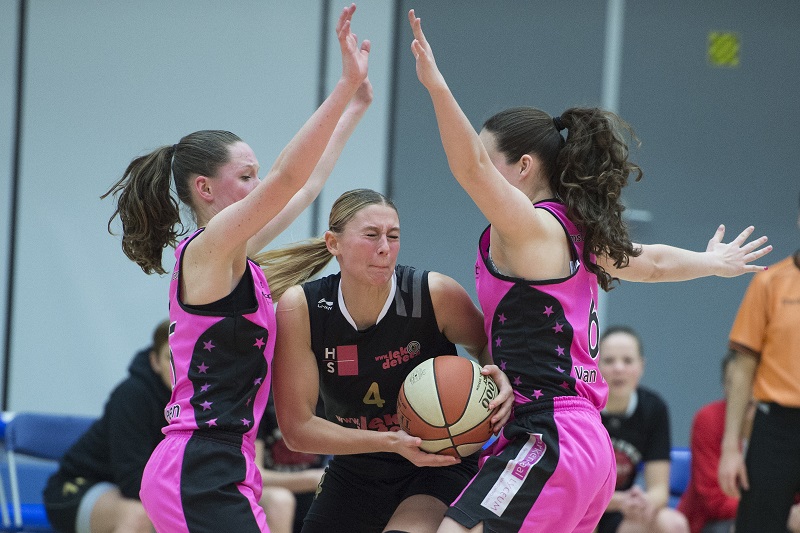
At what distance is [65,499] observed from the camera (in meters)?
5.80

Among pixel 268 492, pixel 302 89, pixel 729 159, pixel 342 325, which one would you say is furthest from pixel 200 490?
pixel 729 159

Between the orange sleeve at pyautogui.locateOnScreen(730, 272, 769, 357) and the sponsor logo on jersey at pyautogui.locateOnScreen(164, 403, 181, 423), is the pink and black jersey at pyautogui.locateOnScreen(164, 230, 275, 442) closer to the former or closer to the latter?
the sponsor logo on jersey at pyautogui.locateOnScreen(164, 403, 181, 423)

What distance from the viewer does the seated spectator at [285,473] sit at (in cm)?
583

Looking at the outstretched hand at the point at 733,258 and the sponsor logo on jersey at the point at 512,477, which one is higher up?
the outstretched hand at the point at 733,258

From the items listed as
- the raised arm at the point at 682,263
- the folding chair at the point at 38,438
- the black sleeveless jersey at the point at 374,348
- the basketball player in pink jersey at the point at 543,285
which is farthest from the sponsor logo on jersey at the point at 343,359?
the folding chair at the point at 38,438

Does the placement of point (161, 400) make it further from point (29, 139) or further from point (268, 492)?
point (29, 139)

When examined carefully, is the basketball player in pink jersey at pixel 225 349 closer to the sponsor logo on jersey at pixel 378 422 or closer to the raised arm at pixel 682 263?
the sponsor logo on jersey at pixel 378 422

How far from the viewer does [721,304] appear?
8039 millimetres

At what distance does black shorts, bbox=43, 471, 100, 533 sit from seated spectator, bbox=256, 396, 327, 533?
0.95 meters

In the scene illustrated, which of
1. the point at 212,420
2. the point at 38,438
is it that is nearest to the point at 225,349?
the point at 212,420

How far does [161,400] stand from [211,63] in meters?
2.70

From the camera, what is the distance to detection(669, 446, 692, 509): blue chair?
7070mm

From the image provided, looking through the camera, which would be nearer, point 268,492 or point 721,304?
point 268,492

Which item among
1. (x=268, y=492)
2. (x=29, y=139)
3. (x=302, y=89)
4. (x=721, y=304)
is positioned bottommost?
(x=268, y=492)
